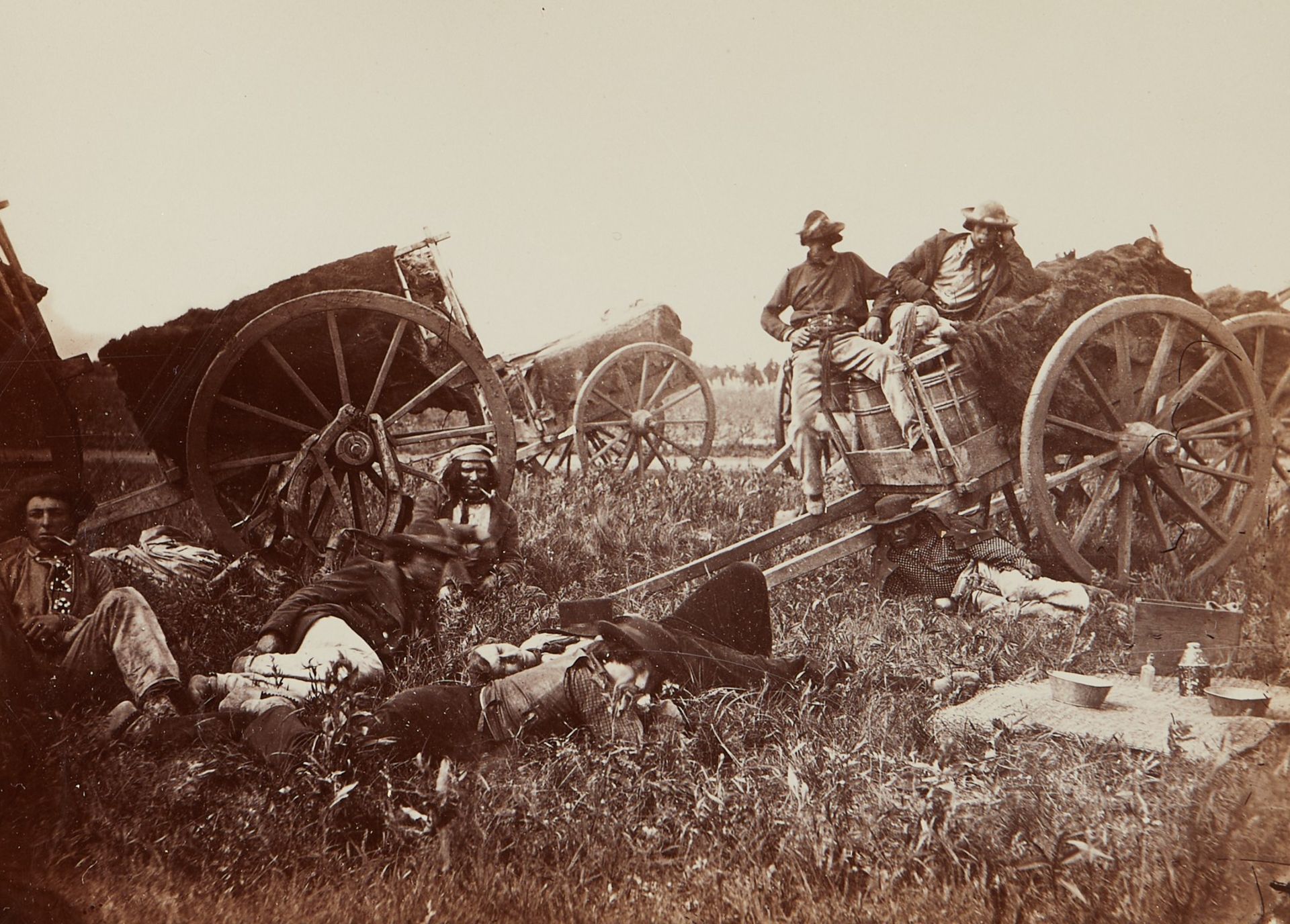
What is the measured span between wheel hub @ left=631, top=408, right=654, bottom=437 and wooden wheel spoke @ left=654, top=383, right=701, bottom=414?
0.04 metres

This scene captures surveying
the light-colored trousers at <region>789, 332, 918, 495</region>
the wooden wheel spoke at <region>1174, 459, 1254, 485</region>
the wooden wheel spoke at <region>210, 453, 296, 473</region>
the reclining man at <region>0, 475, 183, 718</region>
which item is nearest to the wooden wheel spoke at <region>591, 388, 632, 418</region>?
the light-colored trousers at <region>789, 332, 918, 495</region>

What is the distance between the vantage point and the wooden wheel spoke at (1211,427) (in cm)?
285

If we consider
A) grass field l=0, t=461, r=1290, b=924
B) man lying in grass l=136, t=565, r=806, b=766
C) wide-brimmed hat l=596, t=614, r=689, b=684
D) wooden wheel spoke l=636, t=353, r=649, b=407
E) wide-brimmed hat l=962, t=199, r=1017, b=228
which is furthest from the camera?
wooden wheel spoke l=636, t=353, r=649, b=407

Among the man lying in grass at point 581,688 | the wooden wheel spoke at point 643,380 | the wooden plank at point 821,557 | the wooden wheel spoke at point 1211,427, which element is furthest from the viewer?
the wooden wheel spoke at point 643,380

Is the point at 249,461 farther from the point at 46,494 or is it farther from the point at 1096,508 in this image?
the point at 1096,508

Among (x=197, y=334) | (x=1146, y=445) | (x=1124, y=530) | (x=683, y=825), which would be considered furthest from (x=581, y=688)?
(x=1146, y=445)

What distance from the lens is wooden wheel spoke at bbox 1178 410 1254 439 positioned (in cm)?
285

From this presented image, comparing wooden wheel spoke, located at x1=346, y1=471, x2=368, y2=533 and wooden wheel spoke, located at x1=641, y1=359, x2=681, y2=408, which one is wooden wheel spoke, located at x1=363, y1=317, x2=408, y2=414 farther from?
wooden wheel spoke, located at x1=641, y1=359, x2=681, y2=408

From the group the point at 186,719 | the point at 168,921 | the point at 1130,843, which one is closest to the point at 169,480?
the point at 186,719

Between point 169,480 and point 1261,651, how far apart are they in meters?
3.68

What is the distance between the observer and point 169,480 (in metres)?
2.92

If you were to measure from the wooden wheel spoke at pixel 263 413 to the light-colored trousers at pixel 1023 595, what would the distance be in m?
2.35

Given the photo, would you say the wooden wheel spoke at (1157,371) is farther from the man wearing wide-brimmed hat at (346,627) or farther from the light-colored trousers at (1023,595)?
the man wearing wide-brimmed hat at (346,627)

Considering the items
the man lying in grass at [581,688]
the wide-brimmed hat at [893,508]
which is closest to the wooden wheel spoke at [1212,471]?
the wide-brimmed hat at [893,508]
